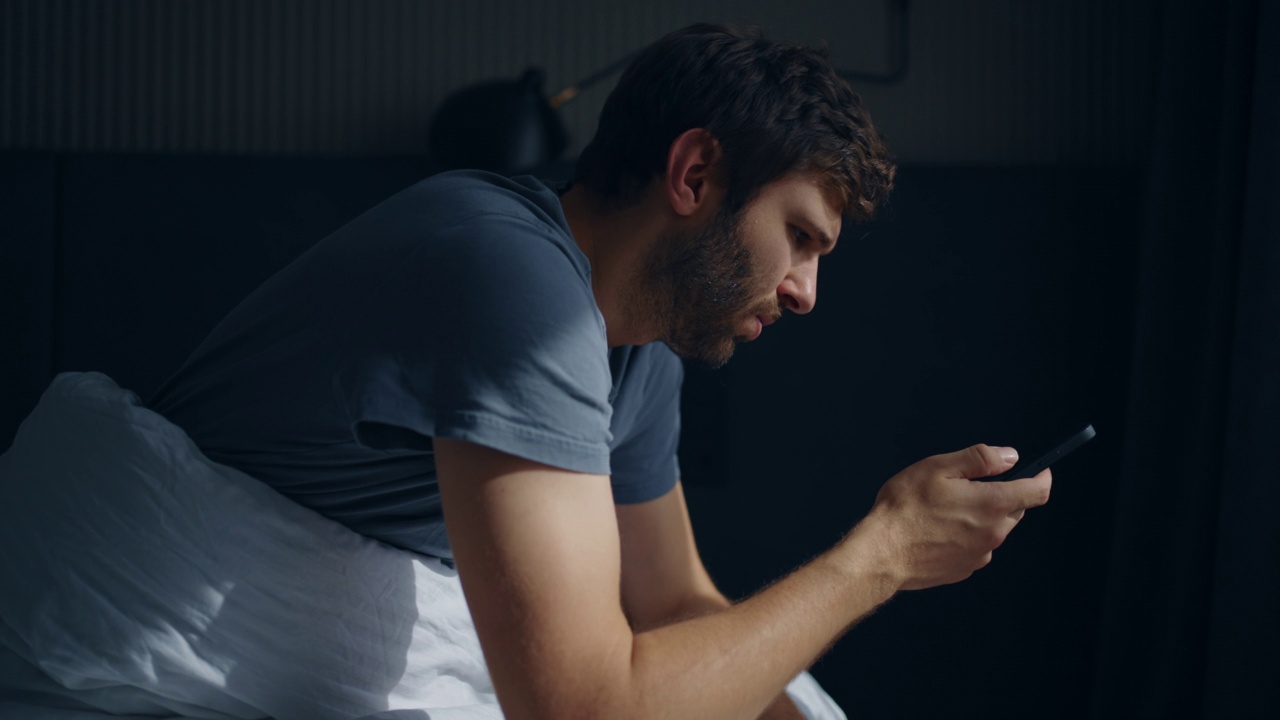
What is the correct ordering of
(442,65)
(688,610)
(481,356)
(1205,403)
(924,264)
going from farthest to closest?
(442,65), (924,264), (1205,403), (688,610), (481,356)

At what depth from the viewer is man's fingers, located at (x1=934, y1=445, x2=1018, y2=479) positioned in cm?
72

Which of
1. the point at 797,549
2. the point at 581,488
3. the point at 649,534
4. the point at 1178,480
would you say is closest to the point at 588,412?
the point at 581,488

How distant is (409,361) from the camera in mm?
564

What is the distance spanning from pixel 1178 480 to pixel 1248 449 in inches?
6.6

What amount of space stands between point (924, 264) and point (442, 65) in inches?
32.1

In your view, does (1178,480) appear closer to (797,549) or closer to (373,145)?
(797,549)

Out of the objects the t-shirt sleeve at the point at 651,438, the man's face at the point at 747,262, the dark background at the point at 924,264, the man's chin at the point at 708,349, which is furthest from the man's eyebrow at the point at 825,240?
the dark background at the point at 924,264

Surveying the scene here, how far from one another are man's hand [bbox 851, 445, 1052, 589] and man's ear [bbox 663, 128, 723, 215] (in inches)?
11.0

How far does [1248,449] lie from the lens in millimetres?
1088

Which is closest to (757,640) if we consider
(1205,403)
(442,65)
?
(1205,403)

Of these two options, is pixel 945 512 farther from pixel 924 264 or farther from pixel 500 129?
pixel 500 129

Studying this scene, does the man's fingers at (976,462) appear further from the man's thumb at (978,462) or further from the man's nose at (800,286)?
the man's nose at (800,286)

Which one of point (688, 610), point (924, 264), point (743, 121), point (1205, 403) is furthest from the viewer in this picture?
point (924, 264)

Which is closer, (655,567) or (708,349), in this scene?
(708,349)
